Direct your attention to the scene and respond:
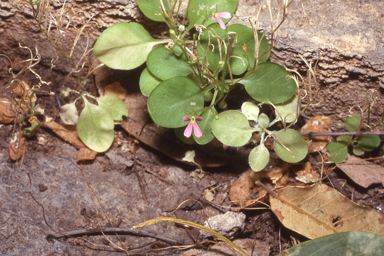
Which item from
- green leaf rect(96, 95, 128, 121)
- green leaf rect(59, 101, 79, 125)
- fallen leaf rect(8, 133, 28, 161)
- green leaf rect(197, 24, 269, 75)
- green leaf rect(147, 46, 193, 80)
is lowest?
fallen leaf rect(8, 133, 28, 161)

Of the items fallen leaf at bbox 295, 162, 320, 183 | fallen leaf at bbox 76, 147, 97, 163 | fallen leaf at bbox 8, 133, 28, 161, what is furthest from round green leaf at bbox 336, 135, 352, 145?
fallen leaf at bbox 8, 133, 28, 161

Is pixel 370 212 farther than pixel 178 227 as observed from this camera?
No

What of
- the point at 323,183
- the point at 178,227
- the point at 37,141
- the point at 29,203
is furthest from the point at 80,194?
the point at 323,183

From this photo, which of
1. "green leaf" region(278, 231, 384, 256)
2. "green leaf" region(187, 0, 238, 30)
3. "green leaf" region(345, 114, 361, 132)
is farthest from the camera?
"green leaf" region(345, 114, 361, 132)

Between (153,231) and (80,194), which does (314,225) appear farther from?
(80,194)

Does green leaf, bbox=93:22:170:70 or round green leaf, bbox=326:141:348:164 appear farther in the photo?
round green leaf, bbox=326:141:348:164

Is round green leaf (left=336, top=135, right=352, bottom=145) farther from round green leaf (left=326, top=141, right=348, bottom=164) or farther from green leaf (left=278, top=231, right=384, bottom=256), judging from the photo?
green leaf (left=278, top=231, right=384, bottom=256)

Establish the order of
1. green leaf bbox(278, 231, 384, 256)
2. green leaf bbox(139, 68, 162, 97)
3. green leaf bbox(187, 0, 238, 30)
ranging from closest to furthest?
green leaf bbox(278, 231, 384, 256)
green leaf bbox(187, 0, 238, 30)
green leaf bbox(139, 68, 162, 97)
